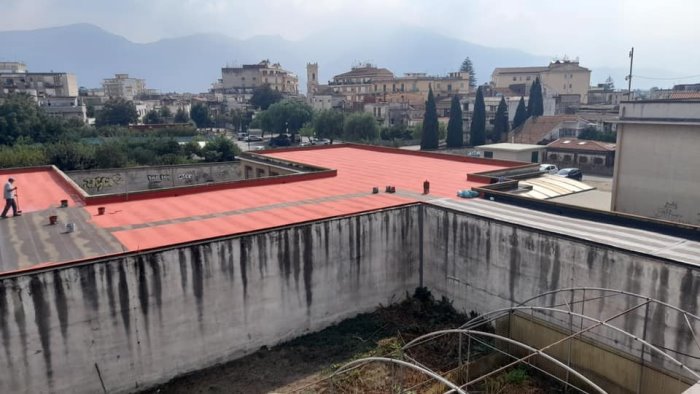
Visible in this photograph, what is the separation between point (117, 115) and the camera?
88.7m

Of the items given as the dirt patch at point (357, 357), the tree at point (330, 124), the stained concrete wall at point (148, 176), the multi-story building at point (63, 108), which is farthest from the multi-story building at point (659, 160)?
the multi-story building at point (63, 108)

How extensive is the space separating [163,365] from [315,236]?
640 centimetres

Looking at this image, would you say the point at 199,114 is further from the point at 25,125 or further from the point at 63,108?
the point at 25,125

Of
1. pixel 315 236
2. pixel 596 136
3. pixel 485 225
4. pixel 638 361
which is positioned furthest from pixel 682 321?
pixel 596 136

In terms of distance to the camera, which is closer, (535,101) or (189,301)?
(189,301)

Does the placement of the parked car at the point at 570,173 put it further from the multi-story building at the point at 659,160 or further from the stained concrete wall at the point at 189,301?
the stained concrete wall at the point at 189,301

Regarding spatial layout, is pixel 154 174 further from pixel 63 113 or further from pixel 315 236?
pixel 63 113

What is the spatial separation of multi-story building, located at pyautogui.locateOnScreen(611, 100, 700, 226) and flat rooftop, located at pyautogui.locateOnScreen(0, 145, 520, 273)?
653 cm

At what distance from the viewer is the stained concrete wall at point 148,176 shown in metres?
33.7

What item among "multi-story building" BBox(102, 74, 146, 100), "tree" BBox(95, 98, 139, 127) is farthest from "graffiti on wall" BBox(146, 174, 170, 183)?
"multi-story building" BBox(102, 74, 146, 100)

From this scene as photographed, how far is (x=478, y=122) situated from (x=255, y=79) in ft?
327

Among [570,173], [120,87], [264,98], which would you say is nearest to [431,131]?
[570,173]

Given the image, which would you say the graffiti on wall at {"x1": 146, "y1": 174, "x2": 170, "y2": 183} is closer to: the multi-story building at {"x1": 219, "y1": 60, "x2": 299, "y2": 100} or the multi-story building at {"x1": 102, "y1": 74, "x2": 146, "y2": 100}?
the multi-story building at {"x1": 219, "y1": 60, "x2": 299, "y2": 100}

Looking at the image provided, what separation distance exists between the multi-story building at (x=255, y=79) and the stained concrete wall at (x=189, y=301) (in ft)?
430
